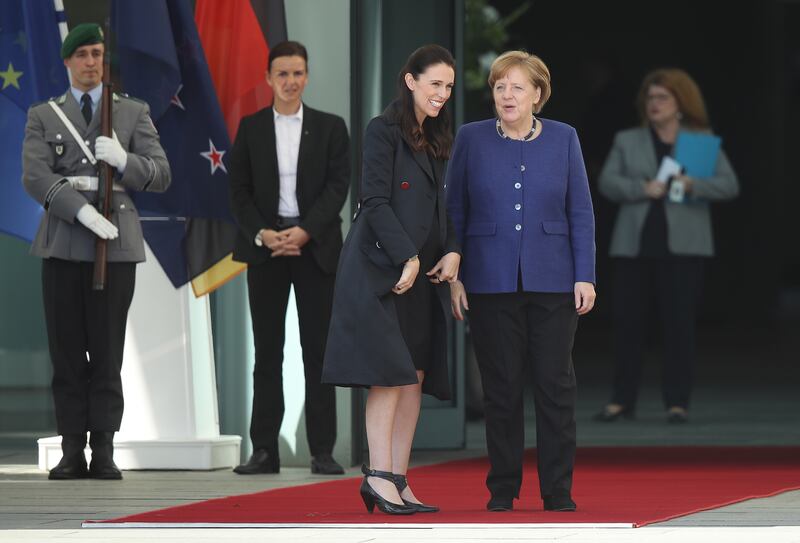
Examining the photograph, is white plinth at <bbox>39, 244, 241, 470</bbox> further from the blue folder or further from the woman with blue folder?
the blue folder

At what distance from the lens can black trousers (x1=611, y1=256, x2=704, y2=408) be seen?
10312 mm

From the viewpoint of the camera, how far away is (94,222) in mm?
7504

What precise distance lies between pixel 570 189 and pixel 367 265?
29.0 inches

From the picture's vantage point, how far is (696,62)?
1869cm

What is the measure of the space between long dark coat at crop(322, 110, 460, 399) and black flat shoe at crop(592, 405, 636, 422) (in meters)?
4.25

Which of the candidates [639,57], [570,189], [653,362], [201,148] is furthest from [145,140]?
[639,57]

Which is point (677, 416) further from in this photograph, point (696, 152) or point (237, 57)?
point (237, 57)

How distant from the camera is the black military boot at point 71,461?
7691mm

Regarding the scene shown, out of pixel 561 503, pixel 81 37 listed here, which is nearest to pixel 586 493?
pixel 561 503

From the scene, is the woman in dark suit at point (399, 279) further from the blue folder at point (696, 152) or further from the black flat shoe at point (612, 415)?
the black flat shoe at point (612, 415)

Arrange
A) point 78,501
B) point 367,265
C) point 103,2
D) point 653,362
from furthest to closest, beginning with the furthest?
point 653,362, point 103,2, point 78,501, point 367,265

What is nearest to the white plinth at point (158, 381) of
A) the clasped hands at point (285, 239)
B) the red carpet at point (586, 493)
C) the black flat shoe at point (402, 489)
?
the clasped hands at point (285, 239)

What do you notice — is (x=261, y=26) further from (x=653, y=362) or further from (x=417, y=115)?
(x=653, y=362)

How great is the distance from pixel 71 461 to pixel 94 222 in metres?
0.96
